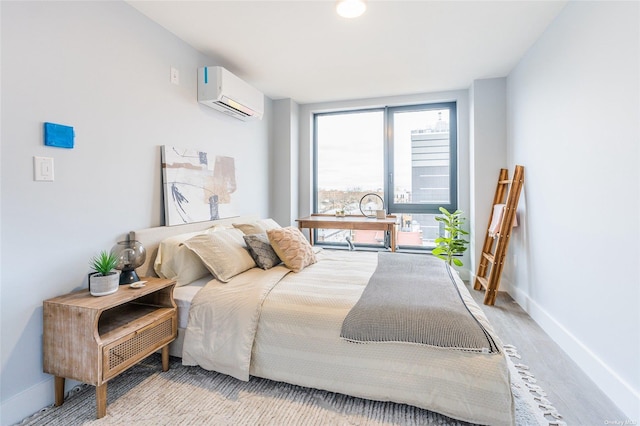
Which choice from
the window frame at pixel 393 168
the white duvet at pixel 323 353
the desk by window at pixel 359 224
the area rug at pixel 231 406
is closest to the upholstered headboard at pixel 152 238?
the white duvet at pixel 323 353

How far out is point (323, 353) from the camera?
1.56 m

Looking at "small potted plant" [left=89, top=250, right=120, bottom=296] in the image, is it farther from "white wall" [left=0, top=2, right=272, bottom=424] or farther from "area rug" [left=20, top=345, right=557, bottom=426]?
"area rug" [left=20, top=345, right=557, bottom=426]

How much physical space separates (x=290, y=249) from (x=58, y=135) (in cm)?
154

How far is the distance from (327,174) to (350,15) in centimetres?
258

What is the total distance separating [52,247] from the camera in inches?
63.3

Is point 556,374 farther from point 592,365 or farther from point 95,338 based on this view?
point 95,338

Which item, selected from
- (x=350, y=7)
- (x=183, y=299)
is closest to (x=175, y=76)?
(x=350, y=7)

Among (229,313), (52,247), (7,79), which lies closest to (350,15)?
(7,79)

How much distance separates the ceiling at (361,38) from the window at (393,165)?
69cm

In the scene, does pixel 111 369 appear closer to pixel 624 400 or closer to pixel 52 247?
pixel 52 247

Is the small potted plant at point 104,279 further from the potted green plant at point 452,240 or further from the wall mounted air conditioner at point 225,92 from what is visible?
the potted green plant at point 452,240

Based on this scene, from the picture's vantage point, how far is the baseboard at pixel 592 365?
1468 millimetres

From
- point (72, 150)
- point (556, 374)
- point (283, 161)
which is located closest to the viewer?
point (72, 150)

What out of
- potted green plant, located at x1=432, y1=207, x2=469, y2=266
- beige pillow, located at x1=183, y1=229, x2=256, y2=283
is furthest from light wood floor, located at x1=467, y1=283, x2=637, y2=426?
beige pillow, located at x1=183, y1=229, x2=256, y2=283
